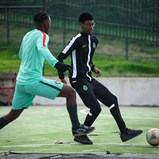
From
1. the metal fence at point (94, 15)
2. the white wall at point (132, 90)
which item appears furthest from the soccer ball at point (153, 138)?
the metal fence at point (94, 15)

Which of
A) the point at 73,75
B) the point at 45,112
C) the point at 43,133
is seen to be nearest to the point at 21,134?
the point at 43,133

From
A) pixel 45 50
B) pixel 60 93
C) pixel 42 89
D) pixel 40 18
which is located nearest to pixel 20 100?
pixel 42 89

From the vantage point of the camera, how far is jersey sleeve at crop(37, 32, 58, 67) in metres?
10.6

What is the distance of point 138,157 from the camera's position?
9.66 m

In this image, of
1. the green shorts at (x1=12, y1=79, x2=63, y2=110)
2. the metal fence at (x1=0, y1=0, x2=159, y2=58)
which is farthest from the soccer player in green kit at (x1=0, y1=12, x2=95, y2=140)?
the metal fence at (x1=0, y1=0, x2=159, y2=58)

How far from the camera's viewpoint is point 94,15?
19.1m

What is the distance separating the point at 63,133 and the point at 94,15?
6710 millimetres

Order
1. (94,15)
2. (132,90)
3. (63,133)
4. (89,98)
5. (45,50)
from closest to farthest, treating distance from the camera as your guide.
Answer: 1. (45,50)
2. (89,98)
3. (63,133)
4. (132,90)
5. (94,15)

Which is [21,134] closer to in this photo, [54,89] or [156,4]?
[54,89]

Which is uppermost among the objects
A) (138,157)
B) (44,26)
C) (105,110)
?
(44,26)

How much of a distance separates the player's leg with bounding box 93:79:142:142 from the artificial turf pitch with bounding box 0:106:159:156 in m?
0.15

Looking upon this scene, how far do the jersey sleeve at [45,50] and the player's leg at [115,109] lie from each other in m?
1.25

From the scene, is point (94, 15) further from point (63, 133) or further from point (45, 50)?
point (45, 50)

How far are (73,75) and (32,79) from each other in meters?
0.93
